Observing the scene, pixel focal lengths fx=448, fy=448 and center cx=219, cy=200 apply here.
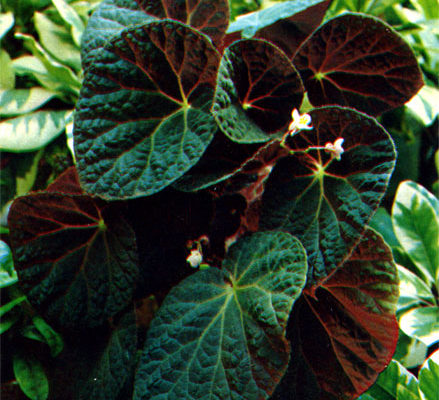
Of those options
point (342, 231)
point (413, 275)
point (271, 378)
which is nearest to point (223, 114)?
point (342, 231)

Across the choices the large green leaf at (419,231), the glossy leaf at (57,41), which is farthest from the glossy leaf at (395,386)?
the glossy leaf at (57,41)

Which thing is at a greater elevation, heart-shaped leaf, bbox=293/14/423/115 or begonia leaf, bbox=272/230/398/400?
heart-shaped leaf, bbox=293/14/423/115

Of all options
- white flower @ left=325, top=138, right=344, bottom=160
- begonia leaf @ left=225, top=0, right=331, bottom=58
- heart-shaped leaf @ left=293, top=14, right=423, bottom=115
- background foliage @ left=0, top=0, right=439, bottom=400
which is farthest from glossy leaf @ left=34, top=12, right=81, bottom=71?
white flower @ left=325, top=138, right=344, bottom=160

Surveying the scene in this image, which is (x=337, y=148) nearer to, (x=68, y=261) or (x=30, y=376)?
(x=68, y=261)

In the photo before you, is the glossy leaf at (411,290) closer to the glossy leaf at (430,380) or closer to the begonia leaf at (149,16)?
the glossy leaf at (430,380)

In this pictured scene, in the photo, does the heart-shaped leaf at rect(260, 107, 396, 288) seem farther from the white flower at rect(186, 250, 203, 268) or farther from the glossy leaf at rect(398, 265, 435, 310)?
the glossy leaf at rect(398, 265, 435, 310)

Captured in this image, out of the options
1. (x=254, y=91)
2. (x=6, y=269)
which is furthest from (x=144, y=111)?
(x=6, y=269)

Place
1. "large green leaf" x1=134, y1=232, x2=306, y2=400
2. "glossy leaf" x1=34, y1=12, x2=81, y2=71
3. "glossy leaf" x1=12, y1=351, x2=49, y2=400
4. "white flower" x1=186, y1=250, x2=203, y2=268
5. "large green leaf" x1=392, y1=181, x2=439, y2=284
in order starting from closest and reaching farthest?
"large green leaf" x1=134, y1=232, x2=306, y2=400
"white flower" x1=186, y1=250, x2=203, y2=268
"glossy leaf" x1=12, y1=351, x2=49, y2=400
"large green leaf" x1=392, y1=181, x2=439, y2=284
"glossy leaf" x1=34, y1=12, x2=81, y2=71
